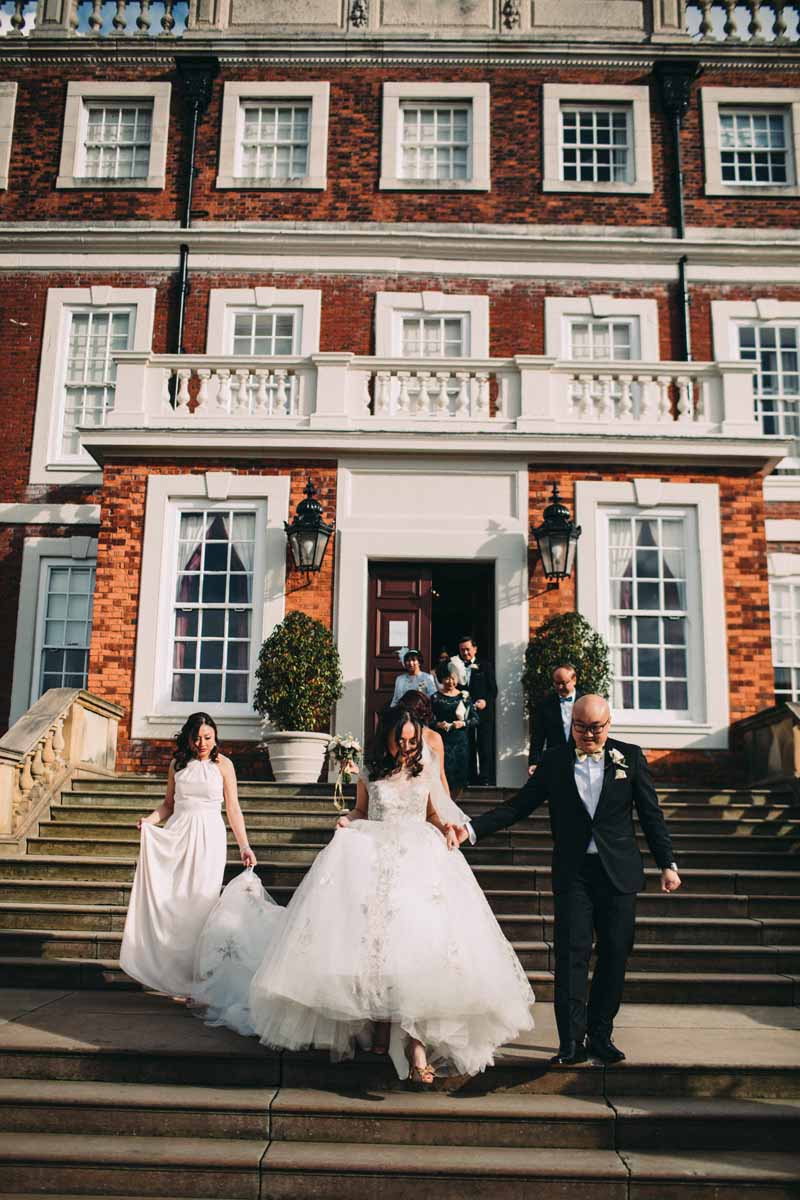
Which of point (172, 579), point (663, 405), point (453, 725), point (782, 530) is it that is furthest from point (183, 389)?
point (782, 530)

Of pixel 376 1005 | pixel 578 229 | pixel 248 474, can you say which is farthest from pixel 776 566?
pixel 376 1005

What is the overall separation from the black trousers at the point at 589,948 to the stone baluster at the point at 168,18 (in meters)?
15.7

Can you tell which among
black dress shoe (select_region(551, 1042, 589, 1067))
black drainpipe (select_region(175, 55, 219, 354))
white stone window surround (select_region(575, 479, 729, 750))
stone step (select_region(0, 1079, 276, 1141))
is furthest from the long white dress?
black drainpipe (select_region(175, 55, 219, 354))

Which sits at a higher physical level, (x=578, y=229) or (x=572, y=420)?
(x=578, y=229)

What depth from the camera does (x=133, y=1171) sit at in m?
4.78

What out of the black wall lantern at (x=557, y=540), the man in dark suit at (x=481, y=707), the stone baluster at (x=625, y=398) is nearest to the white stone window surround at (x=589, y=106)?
the stone baluster at (x=625, y=398)

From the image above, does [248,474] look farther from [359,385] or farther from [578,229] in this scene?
[578,229]

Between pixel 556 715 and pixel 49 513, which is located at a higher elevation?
pixel 49 513

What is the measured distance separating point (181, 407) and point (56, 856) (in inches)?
224

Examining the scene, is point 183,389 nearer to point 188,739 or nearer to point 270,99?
point 270,99

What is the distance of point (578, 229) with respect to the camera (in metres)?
15.8

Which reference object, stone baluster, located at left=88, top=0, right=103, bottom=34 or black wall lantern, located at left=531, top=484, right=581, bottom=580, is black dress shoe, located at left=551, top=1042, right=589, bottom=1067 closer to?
black wall lantern, located at left=531, top=484, right=581, bottom=580

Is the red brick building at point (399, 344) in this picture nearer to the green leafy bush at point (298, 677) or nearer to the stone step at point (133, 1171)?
the green leafy bush at point (298, 677)

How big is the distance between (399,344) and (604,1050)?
1146cm
